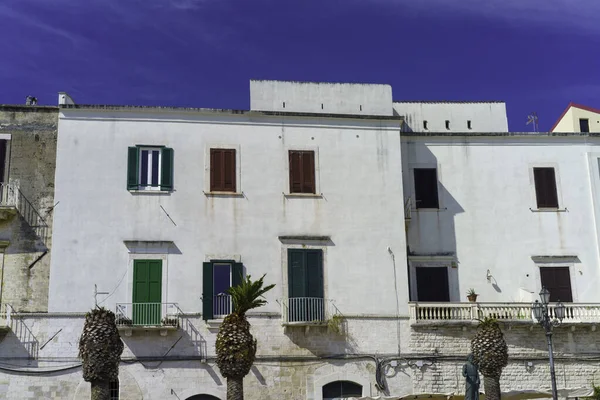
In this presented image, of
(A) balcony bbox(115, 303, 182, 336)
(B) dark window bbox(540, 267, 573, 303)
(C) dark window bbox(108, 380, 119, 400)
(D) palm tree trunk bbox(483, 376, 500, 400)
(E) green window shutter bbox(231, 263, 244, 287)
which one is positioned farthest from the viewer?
(B) dark window bbox(540, 267, 573, 303)

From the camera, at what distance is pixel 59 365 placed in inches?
1078

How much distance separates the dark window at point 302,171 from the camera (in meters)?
30.1

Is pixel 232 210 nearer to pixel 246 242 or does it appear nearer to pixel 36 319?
pixel 246 242

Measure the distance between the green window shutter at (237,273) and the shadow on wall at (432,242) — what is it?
6360mm

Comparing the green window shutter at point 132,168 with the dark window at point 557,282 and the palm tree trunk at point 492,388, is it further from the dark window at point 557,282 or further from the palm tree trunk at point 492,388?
the dark window at point 557,282

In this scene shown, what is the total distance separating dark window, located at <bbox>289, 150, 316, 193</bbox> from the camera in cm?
3008

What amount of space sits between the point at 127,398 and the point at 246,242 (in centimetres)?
643

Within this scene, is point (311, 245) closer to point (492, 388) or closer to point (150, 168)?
point (150, 168)

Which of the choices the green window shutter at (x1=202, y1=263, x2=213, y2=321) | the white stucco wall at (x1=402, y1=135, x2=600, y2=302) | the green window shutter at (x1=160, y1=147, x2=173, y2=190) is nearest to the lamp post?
the white stucco wall at (x1=402, y1=135, x2=600, y2=302)

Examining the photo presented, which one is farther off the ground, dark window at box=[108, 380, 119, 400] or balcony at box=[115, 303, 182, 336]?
Result: balcony at box=[115, 303, 182, 336]

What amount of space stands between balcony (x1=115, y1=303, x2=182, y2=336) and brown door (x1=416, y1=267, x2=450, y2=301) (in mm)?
8910

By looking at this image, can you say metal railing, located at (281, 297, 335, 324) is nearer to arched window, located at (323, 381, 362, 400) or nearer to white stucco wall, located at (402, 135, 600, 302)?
arched window, located at (323, 381, 362, 400)

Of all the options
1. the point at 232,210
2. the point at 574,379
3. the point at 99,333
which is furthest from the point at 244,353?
the point at 574,379

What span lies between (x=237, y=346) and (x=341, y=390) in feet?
18.8
